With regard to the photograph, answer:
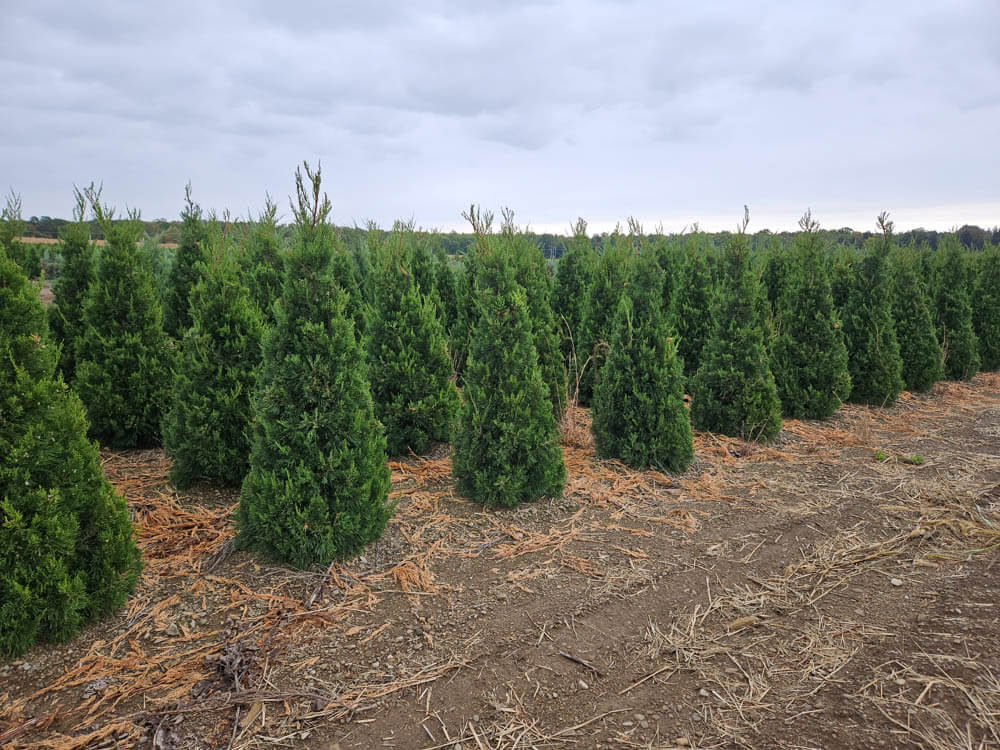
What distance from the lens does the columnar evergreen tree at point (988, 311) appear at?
47.2 feet

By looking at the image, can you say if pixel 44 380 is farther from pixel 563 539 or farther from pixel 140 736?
pixel 563 539

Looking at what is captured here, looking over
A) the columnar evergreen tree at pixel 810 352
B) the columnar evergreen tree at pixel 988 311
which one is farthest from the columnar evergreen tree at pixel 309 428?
the columnar evergreen tree at pixel 988 311

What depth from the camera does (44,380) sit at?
3420 mm

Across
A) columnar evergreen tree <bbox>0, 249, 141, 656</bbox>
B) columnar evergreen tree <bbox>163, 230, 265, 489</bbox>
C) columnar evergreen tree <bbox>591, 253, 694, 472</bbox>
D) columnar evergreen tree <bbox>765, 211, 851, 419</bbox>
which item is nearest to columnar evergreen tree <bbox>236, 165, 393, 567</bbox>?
columnar evergreen tree <bbox>0, 249, 141, 656</bbox>

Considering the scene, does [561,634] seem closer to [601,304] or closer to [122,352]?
[122,352]

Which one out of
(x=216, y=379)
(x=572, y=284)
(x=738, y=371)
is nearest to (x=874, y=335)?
(x=738, y=371)

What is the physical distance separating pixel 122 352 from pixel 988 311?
17.4m

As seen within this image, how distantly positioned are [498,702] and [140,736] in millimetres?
1720

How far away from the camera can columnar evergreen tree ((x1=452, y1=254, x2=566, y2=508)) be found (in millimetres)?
5469

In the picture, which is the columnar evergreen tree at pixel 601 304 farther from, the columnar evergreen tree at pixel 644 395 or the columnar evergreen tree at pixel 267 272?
the columnar evergreen tree at pixel 267 272

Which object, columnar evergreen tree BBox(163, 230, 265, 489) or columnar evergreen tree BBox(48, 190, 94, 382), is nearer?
columnar evergreen tree BBox(163, 230, 265, 489)

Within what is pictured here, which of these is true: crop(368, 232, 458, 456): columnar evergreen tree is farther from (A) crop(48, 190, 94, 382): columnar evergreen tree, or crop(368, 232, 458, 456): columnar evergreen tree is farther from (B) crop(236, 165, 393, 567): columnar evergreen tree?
(A) crop(48, 190, 94, 382): columnar evergreen tree

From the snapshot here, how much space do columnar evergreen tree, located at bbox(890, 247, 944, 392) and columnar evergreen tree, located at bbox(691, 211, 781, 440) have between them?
526 centimetres

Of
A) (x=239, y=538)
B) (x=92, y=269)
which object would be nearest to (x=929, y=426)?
(x=239, y=538)
